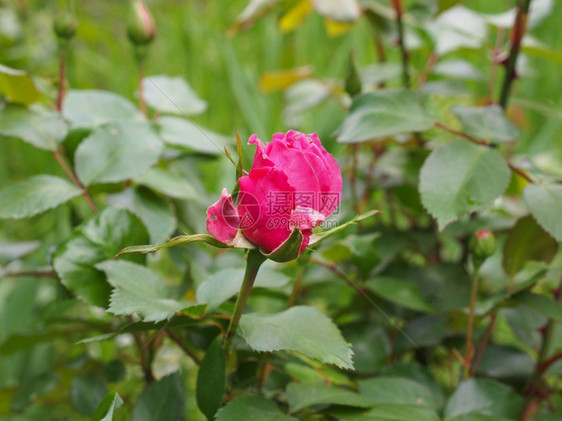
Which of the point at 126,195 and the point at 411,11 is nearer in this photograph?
the point at 126,195

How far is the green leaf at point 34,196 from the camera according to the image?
1.57 ft

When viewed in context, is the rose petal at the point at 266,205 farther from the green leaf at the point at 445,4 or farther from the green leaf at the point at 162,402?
the green leaf at the point at 445,4

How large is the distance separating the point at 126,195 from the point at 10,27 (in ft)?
2.76

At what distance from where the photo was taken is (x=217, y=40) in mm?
1322

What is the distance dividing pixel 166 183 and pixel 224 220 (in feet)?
0.87

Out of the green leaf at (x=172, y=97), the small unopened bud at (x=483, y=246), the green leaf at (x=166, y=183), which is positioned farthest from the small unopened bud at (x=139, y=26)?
the small unopened bud at (x=483, y=246)

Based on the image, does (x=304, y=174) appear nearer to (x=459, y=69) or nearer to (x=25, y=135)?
(x=25, y=135)

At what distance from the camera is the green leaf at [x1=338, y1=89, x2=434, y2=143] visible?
501 mm

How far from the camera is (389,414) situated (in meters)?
0.41

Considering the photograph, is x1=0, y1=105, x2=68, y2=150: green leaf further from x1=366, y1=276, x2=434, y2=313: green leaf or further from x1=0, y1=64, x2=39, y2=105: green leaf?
x1=366, y1=276, x2=434, y2=313: green leaf

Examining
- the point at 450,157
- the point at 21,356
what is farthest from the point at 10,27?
the point at 450,157

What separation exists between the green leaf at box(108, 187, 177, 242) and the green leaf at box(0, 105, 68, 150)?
0.25ft

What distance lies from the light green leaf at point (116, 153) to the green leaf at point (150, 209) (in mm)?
31

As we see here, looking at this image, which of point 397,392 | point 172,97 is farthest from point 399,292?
point 172,97
